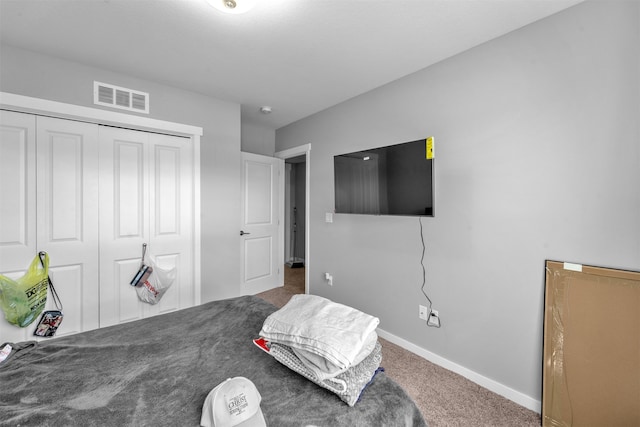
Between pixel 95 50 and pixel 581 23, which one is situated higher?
pixel 95 50

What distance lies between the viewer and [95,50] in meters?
2.05

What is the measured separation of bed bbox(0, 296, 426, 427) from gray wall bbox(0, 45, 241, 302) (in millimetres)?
1509

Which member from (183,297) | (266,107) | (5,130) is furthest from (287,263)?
(5,130)

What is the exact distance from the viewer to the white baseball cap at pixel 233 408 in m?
0.82

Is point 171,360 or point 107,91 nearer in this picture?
point 171,360

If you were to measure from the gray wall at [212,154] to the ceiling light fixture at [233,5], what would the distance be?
57.2 inches

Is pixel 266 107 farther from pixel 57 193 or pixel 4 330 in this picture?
pixel 4 330

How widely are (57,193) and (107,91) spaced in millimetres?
977

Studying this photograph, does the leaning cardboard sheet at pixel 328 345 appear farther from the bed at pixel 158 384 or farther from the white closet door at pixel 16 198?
the white closet door at pixel 16 198

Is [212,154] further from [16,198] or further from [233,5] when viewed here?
[233,5]

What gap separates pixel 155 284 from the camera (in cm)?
259

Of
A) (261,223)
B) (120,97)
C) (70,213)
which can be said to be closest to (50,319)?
(70,213)

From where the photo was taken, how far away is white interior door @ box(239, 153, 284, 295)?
369 centimetres

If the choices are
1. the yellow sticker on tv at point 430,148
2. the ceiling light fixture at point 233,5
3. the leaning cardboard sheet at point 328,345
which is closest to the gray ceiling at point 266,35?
the ceiling light fixture at point 233,5
